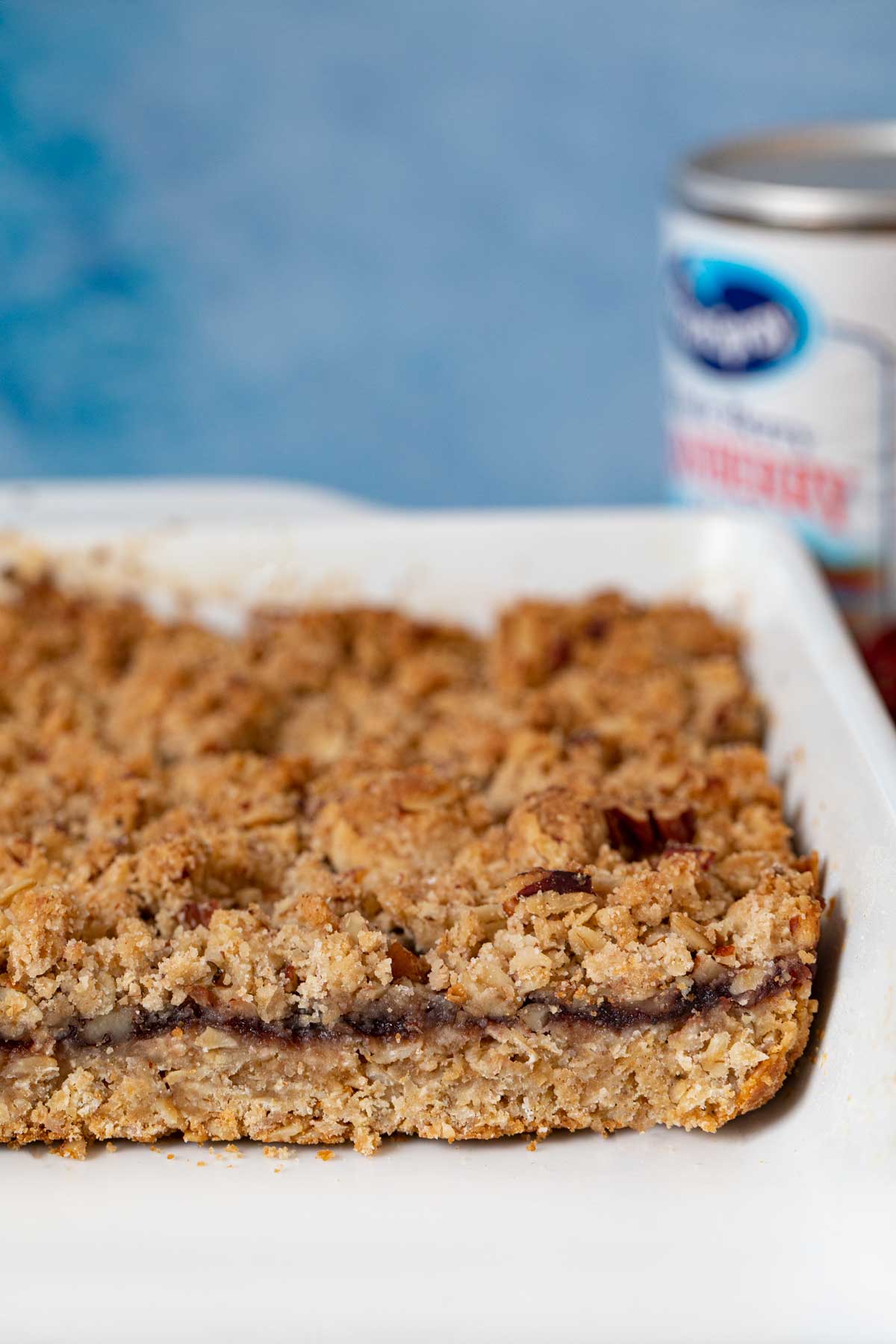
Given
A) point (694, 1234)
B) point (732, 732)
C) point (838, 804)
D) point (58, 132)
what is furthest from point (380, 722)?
point (58, 132)

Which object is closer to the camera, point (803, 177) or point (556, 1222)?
point (556, 1222)

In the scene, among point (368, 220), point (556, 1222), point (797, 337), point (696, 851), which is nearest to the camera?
point (556, 1222)

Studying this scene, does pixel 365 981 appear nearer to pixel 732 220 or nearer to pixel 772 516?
pixel 772 516

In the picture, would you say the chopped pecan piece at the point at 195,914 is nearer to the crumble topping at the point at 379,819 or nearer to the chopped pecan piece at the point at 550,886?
the crumble topping at the point at 379,819

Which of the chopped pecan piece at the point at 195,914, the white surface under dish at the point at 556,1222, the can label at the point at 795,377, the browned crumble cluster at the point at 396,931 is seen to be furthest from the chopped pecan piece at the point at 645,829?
the can label at the point at 795,377

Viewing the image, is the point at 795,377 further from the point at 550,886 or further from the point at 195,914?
the point at 195,914

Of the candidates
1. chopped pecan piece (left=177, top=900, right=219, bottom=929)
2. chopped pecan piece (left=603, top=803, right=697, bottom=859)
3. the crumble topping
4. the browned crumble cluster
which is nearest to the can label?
the crumble topping

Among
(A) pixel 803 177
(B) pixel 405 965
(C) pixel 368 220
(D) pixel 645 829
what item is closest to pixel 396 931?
(B) pixel 405 965
